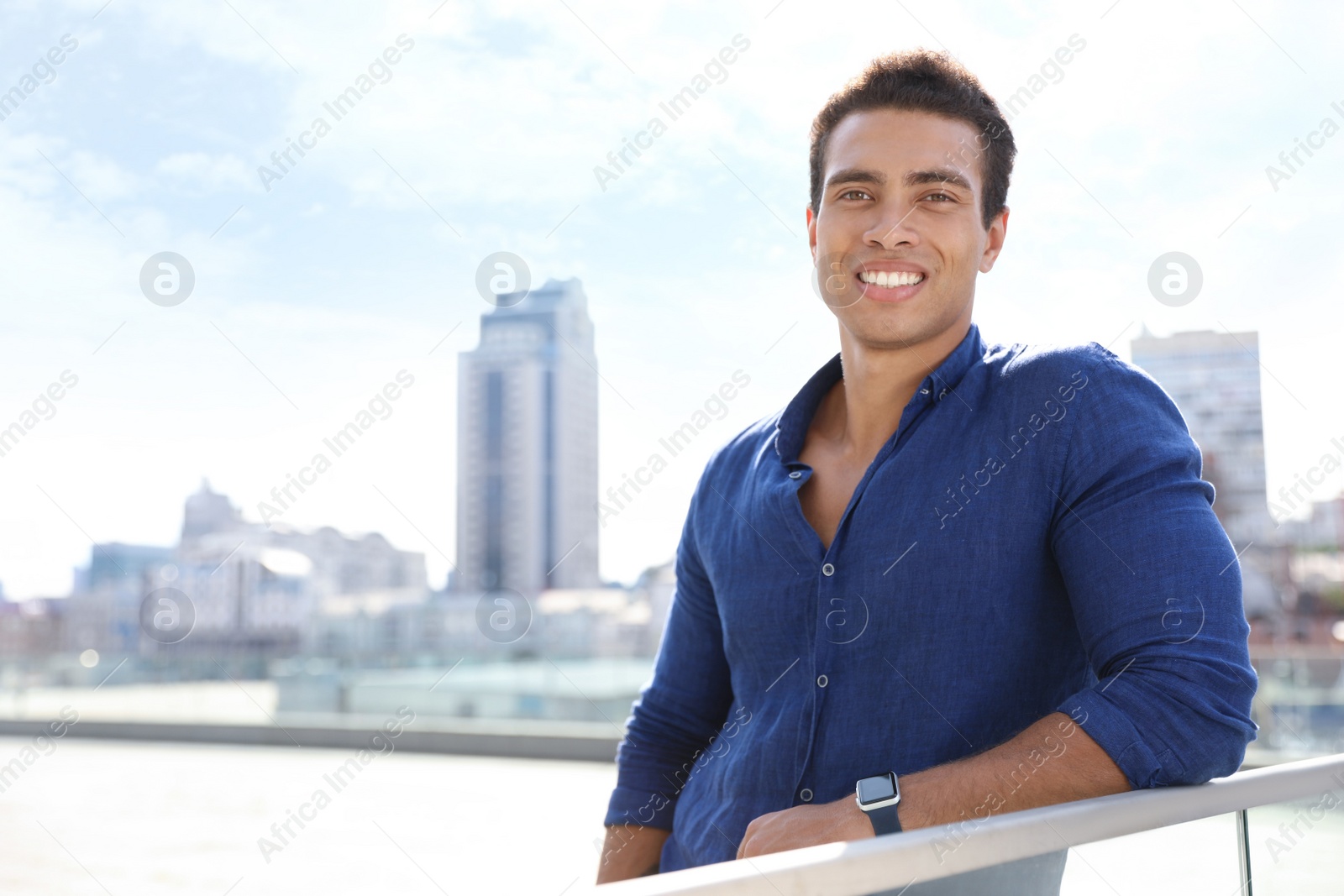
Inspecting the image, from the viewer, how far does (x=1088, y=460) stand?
112cm

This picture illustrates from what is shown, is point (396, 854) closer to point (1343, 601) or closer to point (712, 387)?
point (712, 387)

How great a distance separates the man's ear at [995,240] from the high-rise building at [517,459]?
47.8 metres

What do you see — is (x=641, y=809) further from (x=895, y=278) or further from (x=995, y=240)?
(x=995, y=240)

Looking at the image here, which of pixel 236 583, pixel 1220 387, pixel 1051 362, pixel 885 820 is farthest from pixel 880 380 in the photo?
pixel 236 583

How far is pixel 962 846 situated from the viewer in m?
0.88

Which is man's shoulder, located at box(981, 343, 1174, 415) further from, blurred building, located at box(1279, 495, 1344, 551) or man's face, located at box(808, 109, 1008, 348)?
blurred building, located at box(1279, 495, 1344, 551)

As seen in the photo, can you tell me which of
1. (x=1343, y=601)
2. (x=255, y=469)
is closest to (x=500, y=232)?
(x=1343, y=601)

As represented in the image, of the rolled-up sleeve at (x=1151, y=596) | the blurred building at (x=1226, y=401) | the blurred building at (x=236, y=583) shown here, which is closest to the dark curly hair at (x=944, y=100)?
the rolled-up sleeve at (x=1151, y=596)

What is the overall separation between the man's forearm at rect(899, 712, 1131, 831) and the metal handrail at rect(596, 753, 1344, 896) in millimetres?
35

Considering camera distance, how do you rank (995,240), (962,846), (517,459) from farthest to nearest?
(517,459) < (995,240) < (962,846)

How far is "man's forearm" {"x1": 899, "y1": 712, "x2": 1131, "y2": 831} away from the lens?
102 centimetres

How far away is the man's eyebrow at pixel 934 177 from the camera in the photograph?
4.42 feet

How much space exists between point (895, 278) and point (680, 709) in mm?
714

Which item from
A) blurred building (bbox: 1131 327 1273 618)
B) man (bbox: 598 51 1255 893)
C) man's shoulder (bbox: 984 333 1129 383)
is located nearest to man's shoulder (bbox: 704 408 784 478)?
man (bbox: 598 51 1255 893)
